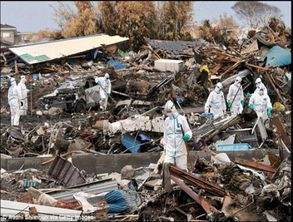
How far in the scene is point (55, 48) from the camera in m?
30.1

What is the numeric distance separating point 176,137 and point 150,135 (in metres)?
4.03

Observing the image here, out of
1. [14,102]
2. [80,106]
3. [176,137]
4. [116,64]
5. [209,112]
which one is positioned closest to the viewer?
[176,137]

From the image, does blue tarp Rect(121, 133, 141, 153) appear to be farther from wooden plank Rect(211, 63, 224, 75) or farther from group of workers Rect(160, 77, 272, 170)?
wooden plank Rect(211, 63, 224, 75)

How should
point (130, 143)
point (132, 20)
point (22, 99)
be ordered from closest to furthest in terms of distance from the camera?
point (130, 143) → point (22, 99) → point (132, 20)

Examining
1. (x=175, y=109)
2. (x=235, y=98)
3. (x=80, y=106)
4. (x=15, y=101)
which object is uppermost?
(x=175, y=109)

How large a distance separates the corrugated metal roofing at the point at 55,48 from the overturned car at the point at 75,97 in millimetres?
5659

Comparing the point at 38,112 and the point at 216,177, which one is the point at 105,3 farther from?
the point at 216,177

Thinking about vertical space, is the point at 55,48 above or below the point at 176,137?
below

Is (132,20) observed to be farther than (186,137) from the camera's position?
Yes

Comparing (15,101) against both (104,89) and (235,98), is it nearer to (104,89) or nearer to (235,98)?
(104,89)

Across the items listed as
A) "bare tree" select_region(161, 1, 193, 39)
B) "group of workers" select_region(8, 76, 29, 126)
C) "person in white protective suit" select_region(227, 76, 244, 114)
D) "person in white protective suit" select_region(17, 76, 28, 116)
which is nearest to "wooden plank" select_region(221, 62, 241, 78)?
"person in white protective suit" select_region(227, 76, 244, 114)

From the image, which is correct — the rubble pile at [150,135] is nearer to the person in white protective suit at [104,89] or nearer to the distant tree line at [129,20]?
the person in white protective suit at [104,89]

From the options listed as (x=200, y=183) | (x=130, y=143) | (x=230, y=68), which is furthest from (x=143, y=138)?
(x=230, y=68)

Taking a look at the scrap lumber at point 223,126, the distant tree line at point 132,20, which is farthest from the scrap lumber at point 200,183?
the distant tree line at point 132,20
